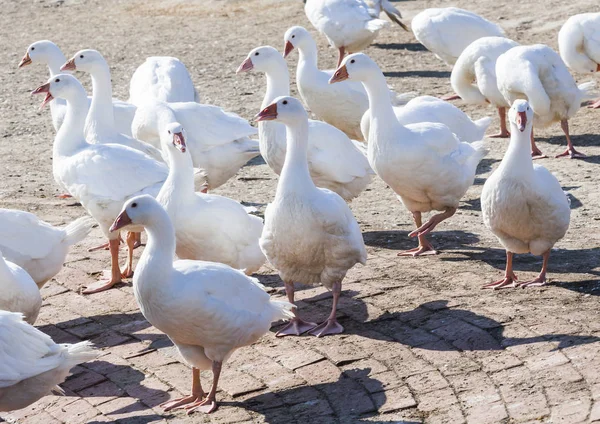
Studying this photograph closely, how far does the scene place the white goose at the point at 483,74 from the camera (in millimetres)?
11500

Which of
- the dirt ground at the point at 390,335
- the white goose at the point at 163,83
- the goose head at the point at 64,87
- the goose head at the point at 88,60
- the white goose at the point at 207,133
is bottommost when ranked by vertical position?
the dirt ground at the point at 390,335

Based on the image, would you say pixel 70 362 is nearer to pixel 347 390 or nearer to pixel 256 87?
pixel 347 390

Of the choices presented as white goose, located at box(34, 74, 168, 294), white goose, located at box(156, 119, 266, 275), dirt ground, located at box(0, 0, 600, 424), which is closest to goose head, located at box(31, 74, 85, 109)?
white goose, located at box(34, 74, 168, 294)

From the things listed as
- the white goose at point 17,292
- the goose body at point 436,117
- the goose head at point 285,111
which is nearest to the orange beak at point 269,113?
the goose head at point 285,111

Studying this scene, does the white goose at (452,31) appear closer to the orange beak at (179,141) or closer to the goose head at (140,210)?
the orange beak at (179,141)

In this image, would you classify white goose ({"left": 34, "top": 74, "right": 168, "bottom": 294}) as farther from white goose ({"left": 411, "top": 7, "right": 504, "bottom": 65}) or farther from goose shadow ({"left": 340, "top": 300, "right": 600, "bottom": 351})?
white goose ({"left": 411, "top": 7, "right": 504, "bottom": 65})

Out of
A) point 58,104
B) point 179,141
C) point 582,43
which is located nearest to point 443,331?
point 179,141

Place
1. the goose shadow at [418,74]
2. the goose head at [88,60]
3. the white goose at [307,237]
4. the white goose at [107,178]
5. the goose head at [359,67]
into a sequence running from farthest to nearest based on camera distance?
1. the goose shadow at [418,74]
2. the goose head at [88,60]
3. the goose head at [359,67]
4. the white goose at [107,178]
5. the white goose at [307,237]

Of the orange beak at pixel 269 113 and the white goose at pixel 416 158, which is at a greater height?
the orange beak at pixel 269 113

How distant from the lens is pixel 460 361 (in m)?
6.14

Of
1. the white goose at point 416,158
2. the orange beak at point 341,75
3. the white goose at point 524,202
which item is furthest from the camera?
the orange beak at point 341,75

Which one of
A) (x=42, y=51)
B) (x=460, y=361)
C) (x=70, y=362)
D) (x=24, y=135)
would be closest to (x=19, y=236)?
(x=70, y=362)

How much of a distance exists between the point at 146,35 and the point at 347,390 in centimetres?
1194

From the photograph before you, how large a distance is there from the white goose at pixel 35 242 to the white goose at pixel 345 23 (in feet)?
25.3
